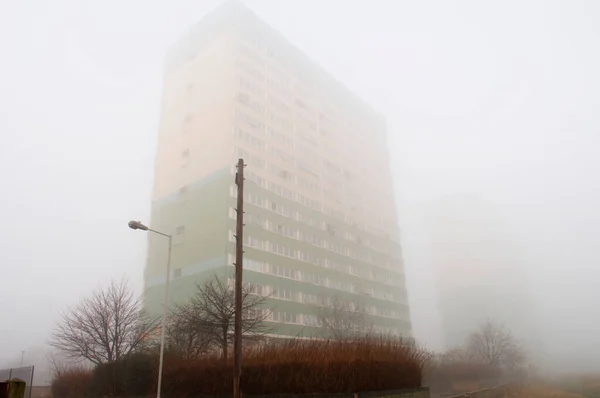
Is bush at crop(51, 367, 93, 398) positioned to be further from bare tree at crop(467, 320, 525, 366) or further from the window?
bare tree at crop(467, 320, 525, 366)

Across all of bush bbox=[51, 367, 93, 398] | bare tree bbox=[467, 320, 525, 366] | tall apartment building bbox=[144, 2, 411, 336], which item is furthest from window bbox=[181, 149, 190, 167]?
bare tree bbox=[467, 320, 525, 366]

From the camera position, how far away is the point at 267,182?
7256cm

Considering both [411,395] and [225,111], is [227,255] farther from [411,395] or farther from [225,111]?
[411,395]

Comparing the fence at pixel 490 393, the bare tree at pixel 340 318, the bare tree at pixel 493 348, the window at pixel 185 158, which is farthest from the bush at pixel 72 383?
the bare tree at pixel 493 348

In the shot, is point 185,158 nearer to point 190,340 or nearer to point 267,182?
point 267,182

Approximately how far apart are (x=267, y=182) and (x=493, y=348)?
49.8 meters

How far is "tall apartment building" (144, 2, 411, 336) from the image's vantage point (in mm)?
65625

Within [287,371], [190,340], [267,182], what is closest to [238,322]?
[287,371]

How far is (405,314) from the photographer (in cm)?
10188

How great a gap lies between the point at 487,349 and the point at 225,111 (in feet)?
205

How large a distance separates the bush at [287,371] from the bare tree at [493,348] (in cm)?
5990

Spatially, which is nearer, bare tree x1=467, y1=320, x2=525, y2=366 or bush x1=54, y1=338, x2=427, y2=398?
bush x1=54, y1=338, x2=427, y2=398

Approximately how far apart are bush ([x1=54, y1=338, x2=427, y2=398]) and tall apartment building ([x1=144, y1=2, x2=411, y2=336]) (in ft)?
110

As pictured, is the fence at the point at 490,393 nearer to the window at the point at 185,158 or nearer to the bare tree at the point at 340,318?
the bare tree at the point at 340,318
